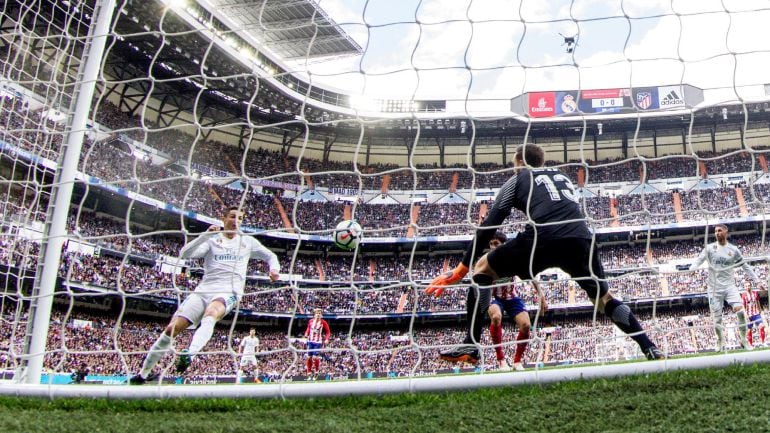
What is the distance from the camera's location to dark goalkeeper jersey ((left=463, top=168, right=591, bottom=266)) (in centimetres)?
388

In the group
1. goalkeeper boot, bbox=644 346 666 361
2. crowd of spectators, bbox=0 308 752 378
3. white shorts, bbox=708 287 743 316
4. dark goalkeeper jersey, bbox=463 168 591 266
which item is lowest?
crowd of spectators, bbox=0 308 752 378

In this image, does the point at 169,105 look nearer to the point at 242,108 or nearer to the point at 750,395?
the point at 242,108

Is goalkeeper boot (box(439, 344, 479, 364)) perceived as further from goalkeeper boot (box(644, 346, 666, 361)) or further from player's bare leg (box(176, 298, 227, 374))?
player's bare leg (box(176, 298, 227, 374))

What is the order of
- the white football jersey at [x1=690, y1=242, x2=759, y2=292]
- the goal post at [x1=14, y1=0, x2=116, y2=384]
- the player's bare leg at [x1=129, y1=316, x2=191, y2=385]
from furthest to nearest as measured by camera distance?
the white football jersey at [x1=690, y1=242, x2=759, y2=292] → the player's bare leg at [x1=129, y1=316, x2=191, y2=385] → the goal post at [x1=14, y1=0, x2=116, y2=384]

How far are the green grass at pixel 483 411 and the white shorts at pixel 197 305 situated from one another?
5.04ft

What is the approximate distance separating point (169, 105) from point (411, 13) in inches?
1017

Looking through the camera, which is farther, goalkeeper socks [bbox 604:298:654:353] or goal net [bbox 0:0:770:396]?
goal net [bbox 0:0:770:396]

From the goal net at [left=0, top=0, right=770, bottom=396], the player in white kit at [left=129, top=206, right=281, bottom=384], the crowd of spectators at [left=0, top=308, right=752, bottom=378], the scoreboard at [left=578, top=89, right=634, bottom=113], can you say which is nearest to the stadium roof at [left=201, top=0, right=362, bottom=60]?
the goal net at [left=0, top=0, right=770, bottom=396]

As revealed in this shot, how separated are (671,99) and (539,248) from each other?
31.1 metres

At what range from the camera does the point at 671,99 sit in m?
30.9

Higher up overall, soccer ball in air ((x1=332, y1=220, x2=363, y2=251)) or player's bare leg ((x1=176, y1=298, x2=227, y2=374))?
soccer ball in air ((x1=332, y1=220, x2=363, y2=251))

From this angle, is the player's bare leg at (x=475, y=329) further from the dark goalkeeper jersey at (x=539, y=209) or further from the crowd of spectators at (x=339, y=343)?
the crowd of spectators at (x=339, y=343)

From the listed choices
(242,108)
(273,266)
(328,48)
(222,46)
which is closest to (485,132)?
(328,48)

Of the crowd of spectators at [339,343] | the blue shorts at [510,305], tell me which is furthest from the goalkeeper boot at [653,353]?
the crowd of spectators at [339,343]
